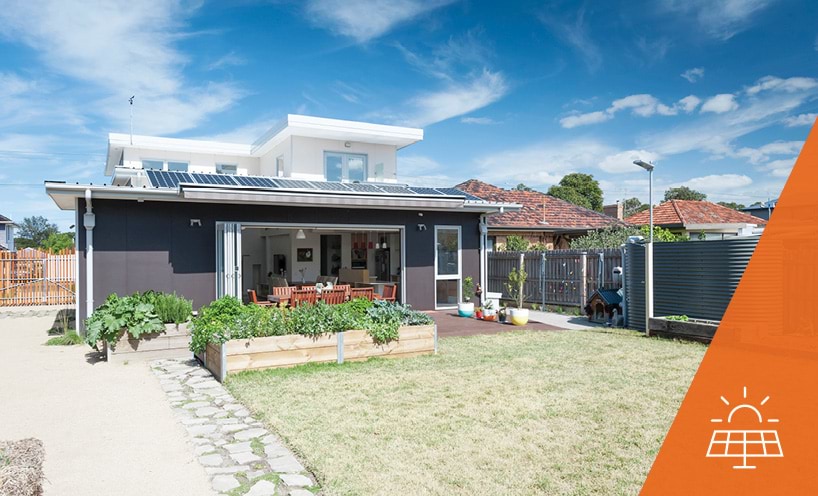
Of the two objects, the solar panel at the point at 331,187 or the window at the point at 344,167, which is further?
the window at the point at 344,167

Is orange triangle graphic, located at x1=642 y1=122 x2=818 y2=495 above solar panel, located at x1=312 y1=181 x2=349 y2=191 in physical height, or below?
below

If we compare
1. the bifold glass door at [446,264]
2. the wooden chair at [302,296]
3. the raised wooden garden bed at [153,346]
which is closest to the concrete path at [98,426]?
the raised wooden garden bed at [153,346]

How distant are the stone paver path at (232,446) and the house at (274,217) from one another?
570 cm

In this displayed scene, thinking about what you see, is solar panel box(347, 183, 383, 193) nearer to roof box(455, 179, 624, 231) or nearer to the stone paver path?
roof box(455, 179, 624, 231)

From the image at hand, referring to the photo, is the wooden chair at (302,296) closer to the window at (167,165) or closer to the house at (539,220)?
the window at (167,165)

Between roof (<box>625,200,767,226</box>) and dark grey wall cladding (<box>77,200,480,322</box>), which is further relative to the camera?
roof (<box>625,200,767,226</box>)

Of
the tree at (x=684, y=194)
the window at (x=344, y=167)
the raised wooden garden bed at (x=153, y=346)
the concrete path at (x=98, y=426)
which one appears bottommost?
the concrete path at (x=98, y=426)

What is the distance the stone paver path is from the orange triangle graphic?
265cm

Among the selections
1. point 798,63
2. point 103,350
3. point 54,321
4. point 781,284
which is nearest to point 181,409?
point 103,350

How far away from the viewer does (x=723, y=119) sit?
21.5 metres

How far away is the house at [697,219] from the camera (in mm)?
23623

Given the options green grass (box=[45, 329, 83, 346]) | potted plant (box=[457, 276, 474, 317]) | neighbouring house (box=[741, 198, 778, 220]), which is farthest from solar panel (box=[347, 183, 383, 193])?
neighbouring house (box=[741, 198, 778, 220])

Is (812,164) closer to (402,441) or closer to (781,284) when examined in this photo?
(781,284)

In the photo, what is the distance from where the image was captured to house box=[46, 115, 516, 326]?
12.2m
